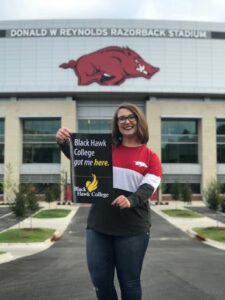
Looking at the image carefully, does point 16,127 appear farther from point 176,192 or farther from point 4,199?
point 176,192

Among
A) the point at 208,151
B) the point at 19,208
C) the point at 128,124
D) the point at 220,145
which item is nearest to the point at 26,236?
the point at 19,208

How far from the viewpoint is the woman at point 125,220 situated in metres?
3.71

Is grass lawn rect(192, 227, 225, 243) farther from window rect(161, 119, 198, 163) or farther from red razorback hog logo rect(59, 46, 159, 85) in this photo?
red razorback hog logo rect(59, 46, 159, 85)

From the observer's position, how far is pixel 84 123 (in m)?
56.2

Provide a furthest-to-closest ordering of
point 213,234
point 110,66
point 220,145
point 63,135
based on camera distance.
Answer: point 110,66
point 220,145
point 213,234
point 63,135

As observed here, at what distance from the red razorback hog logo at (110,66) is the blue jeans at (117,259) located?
2050 inches

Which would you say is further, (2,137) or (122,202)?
(2,137)

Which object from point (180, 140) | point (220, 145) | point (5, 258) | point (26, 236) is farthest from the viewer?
point (180, 140)

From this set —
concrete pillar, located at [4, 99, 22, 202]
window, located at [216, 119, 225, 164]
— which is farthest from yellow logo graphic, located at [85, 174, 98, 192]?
window, located at [216, 119, 225, 164]

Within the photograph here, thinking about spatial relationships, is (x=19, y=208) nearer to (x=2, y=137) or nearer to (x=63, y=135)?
(x=63, y=135)

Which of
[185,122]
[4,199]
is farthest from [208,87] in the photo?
[4,199]

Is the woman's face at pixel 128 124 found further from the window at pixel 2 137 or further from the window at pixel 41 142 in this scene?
the window at pixel 2 137

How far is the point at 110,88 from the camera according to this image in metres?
54.8

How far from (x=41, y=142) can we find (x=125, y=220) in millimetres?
52219
